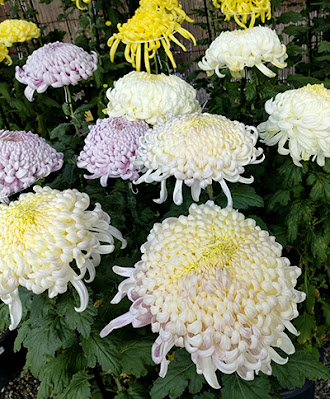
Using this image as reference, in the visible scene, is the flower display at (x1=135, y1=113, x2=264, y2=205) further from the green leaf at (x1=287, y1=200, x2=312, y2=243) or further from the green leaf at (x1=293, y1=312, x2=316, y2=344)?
the green leaf at (x1=293, y1=312, x2=316, y2=344)

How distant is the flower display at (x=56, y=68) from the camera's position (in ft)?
3.91

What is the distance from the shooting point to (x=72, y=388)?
33.8 inches

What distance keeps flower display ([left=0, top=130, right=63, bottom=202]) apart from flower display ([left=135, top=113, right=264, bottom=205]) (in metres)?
0.28

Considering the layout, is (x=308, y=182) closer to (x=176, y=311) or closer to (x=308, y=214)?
(x=308, y=214)

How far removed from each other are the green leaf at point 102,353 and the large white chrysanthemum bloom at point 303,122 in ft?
1.92

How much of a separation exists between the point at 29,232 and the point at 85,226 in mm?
85

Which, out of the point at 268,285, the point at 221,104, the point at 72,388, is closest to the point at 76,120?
the point at 221,104

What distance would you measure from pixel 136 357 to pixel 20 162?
496mm

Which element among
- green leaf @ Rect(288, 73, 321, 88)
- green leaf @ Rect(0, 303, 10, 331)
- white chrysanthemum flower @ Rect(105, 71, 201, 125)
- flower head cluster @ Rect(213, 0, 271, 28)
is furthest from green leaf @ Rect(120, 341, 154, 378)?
green leaf @ Rect(288, 73, 321, 88)

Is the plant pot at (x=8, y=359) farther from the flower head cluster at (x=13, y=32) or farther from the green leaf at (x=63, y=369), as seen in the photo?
the flower head cluster at (x=13, y=32)

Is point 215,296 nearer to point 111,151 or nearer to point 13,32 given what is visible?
point 111,151

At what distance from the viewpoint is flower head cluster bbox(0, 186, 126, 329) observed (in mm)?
629

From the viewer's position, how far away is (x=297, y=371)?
2.84ft

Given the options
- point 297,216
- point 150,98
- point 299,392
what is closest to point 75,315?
point 150,98
